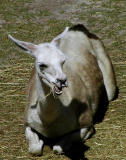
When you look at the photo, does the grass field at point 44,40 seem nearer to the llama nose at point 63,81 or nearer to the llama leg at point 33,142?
the llama leg at point 33,142

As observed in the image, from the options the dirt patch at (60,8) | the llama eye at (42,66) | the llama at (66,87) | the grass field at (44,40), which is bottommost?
the dirt patch at (60,8)

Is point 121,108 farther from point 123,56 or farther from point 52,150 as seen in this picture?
point 123,56

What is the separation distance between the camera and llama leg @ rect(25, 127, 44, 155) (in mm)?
5398

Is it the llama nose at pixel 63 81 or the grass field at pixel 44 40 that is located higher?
the llama nose at pixel 63 81

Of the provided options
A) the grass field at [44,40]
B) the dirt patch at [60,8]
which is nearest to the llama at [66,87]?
the grass field at [44,40]

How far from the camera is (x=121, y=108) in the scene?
6613 mm

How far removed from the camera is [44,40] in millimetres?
9930

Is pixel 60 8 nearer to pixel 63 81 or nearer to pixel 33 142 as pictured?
pixel 33 142

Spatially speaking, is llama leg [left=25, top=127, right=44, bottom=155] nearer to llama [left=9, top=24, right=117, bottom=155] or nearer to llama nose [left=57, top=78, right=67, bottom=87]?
llama [left=9, top=24, right=117, bottom=155]

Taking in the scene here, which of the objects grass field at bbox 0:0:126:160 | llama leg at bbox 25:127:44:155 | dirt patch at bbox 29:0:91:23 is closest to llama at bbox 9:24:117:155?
llama leg at bbox 25:127:44:155

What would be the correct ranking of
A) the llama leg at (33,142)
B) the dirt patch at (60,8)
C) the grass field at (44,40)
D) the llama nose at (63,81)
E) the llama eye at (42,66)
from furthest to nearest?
the dirt patch at (60,8) → the grass field at (44,40) → the llama leg at (33,142) → the llama eye at (42,66) → the llama nose at (63,81)

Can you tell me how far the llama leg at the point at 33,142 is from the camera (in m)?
5.40

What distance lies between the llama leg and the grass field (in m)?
0.08

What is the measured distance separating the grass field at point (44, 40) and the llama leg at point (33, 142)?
0.28 feet
